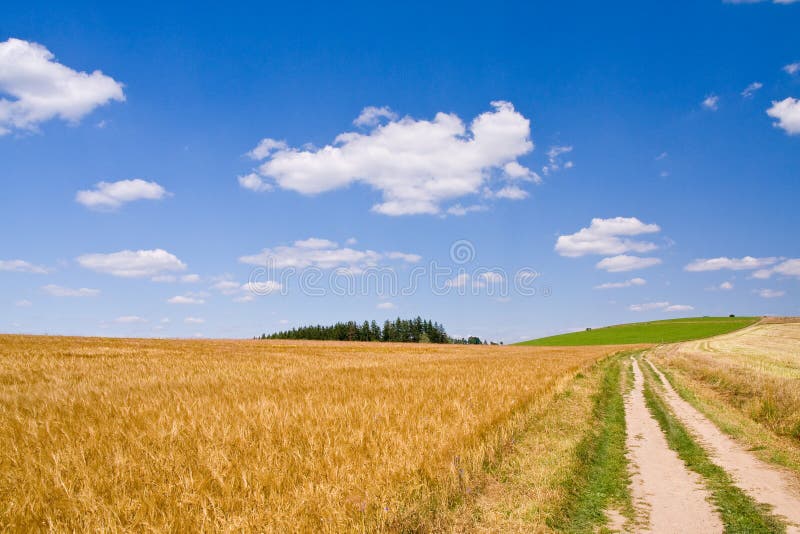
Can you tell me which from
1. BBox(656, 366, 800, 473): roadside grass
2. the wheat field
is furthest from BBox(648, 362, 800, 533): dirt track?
the wheat field

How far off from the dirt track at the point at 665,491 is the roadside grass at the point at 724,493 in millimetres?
132

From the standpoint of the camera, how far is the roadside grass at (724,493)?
537 centimetres

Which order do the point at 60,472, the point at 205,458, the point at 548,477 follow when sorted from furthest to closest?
the point at 548,477
the point at 205,458
the point at 60,472

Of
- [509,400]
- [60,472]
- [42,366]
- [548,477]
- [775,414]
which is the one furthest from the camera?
[42,366]

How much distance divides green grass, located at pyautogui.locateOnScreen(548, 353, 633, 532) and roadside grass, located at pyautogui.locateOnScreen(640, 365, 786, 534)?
3.42ft

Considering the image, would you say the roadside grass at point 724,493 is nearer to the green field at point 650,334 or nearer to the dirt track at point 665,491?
the dirt track at point 665,491

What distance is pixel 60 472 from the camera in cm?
524

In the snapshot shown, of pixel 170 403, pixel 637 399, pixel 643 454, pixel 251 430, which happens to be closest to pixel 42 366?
pixel 170 403

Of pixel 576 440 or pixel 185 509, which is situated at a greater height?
pixel 185 509

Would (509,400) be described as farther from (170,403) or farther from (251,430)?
(170,403)

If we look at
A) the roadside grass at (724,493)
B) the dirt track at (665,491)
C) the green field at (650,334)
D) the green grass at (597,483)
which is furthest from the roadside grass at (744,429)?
the green field at (650,334)

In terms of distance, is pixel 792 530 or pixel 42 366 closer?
pixel 792 530

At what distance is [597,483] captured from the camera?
22.8 ft

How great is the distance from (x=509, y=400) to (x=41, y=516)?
10425 mm
